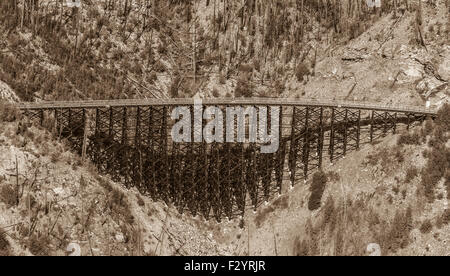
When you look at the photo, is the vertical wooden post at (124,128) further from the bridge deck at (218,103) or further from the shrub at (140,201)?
the shrub at (140,201)

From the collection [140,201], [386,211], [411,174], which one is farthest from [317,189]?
[140,201]

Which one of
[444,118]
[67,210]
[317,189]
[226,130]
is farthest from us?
[226,130]

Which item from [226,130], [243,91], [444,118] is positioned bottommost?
[226,130]

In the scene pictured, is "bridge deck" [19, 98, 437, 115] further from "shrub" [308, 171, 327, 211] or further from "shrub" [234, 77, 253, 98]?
"shrub" [234, 77, 253, 98]

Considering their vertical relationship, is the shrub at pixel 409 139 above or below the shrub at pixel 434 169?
above

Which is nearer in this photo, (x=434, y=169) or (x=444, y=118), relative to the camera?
(x=434, y=169)

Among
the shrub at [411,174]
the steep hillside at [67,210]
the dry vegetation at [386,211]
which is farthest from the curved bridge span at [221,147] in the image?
the shrub at [411,174]

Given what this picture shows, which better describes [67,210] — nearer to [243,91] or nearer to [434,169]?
[243,91]
